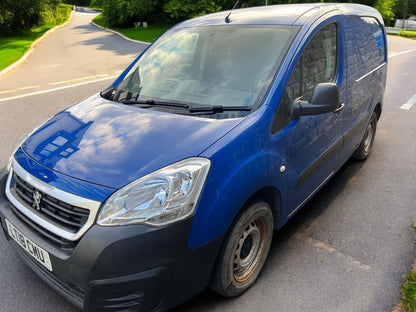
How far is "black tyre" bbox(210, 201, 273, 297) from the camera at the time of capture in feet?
7.06

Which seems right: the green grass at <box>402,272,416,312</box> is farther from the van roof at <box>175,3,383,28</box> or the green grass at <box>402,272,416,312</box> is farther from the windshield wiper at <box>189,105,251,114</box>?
the van roof at <box>175,3,383,28</box>

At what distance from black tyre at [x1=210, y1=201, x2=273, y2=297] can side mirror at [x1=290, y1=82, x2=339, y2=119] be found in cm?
69

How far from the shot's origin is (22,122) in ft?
20.1

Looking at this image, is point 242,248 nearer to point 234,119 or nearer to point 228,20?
point 234,119

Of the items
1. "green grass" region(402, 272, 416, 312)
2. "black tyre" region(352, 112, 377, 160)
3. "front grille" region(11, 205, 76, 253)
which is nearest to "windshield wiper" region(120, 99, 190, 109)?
"front grille" region(11, 205, 76, 253)

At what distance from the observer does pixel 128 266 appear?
1810 millimetres

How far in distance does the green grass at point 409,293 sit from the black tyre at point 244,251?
0.93 metres

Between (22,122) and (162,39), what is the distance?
3.83 m

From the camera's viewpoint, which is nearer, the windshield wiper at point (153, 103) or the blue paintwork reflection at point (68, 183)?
the blue paintwork reflection at point (68, 183)

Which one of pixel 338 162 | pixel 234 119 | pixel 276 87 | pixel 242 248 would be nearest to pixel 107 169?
A: pixel 234 119

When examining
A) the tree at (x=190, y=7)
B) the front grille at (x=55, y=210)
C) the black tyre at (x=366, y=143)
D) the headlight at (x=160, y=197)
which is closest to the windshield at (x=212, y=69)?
the headlight at (x=160, y=197)

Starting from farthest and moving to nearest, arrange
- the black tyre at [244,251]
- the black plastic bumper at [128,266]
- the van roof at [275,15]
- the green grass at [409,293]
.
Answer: the van roof at [275,15]
the green grass at [409,293]
the black tyre at [244,251]
the black plastic bumper at [128,266]

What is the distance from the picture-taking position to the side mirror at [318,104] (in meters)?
2.50

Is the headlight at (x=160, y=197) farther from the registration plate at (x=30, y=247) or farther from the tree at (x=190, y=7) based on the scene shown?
the tree at (x=190, y=7)
